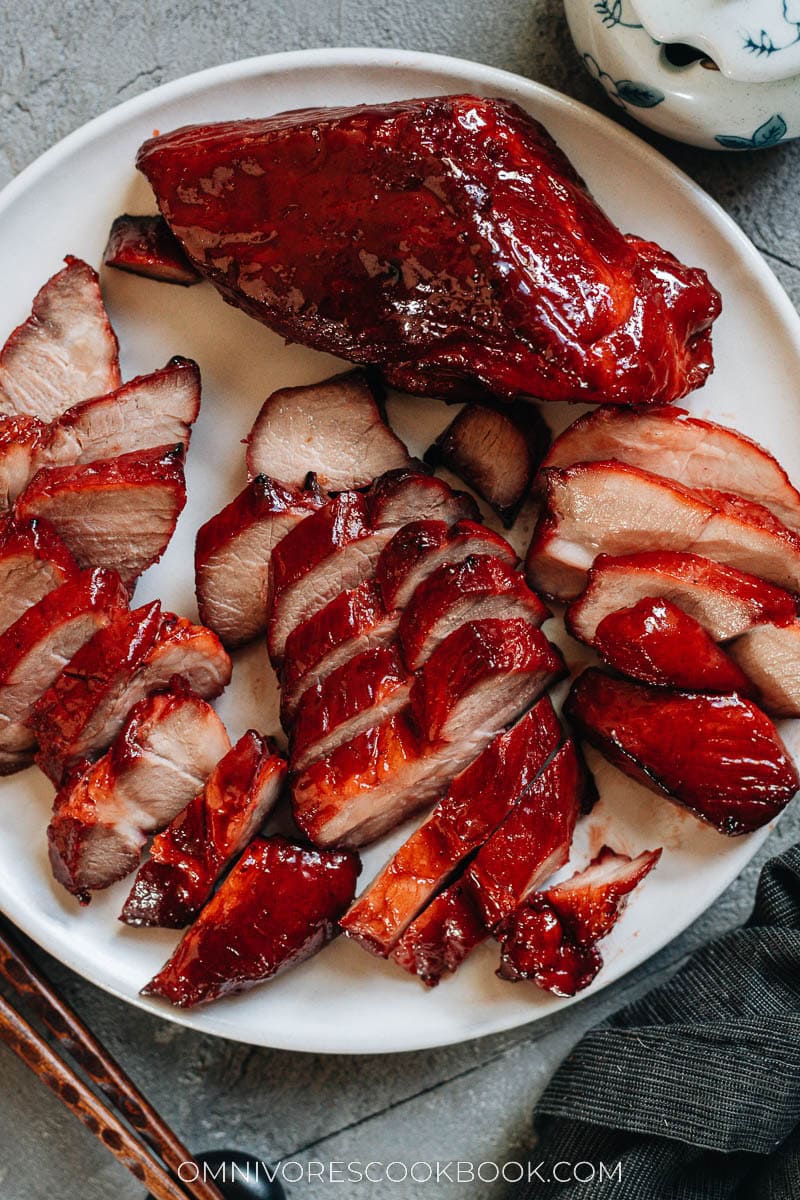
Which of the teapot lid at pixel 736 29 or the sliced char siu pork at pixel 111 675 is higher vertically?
the teapot lid at pixel 736 29

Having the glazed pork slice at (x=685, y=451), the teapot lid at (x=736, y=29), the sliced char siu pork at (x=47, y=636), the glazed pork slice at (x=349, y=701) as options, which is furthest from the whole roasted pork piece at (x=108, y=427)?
the teapot lid at (x=736, y=29)

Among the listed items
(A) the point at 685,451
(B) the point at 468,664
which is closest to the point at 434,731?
(B) the point at 468,664

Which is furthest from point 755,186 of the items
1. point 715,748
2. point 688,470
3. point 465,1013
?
point 465,1013

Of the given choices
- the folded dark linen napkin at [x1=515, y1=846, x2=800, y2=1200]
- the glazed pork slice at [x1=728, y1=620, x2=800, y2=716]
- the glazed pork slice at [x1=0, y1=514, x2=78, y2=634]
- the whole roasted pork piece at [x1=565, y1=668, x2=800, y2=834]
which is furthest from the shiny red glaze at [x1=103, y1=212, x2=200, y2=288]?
the folded dark linen napkin at [x1=515, y1=846, x2=800, y2=1200]

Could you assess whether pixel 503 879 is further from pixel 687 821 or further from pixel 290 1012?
pixel 290 1012

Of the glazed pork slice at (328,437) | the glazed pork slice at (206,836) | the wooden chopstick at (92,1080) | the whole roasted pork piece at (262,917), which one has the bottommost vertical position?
the wooden chopstick at (92,1080)

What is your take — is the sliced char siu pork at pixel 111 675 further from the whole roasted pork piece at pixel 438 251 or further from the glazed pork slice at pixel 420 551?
the whole roasted pork piece at pixel 438 251
